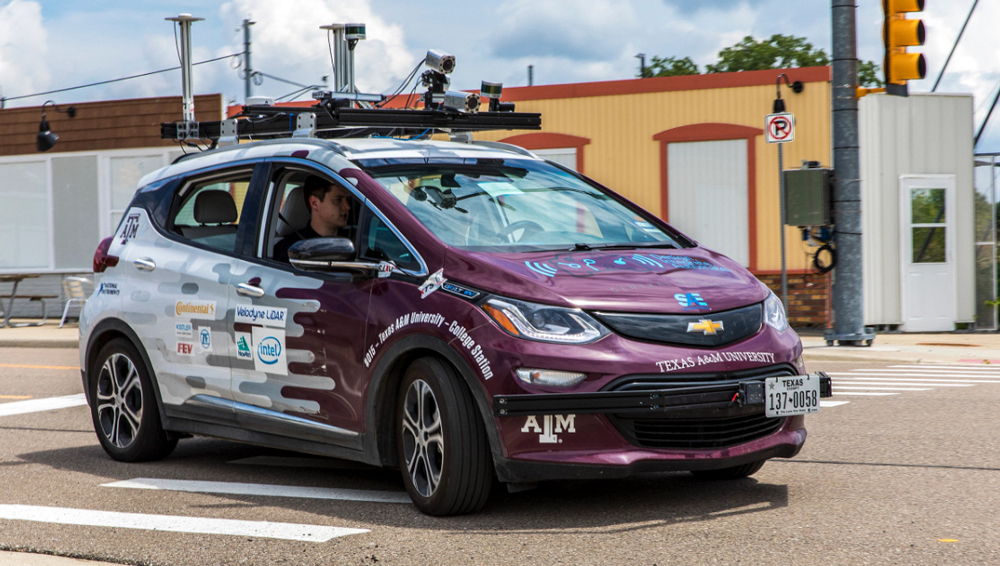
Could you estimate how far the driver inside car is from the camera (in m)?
6.21

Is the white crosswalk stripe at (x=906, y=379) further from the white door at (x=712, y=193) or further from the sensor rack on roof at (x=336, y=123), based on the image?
the white door at (x=712, y=193)

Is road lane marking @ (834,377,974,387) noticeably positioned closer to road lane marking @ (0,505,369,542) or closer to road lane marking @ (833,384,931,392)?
road lane marking @ (833,384,931,392)

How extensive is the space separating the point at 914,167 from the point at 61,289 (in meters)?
16.2

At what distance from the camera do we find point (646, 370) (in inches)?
192

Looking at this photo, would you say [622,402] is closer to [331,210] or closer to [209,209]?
[331,210]

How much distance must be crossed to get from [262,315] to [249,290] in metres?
0.19

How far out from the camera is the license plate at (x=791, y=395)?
5.12 metres

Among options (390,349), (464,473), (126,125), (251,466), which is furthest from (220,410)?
(126,125)

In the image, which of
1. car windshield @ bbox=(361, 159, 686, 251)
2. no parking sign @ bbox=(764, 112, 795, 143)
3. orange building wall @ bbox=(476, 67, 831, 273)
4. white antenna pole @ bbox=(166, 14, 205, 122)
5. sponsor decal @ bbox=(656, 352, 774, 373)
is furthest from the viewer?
orange building wall @ bbox=(476, 67, 831, 273)

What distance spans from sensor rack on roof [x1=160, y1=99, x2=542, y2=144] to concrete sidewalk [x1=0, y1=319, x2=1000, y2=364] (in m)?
7.06

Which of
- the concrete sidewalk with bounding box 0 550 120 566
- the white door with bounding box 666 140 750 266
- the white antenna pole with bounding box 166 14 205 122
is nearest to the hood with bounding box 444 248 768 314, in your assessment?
the concrete sidewalk with bounding box 0 550 120 566

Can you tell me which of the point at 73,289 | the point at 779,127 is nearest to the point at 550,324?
the point at 779,127

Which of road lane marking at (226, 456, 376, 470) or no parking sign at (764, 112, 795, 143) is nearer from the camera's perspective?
road lane marking at (226, 456, 376, 470)

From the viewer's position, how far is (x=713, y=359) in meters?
4.98
